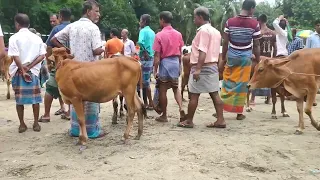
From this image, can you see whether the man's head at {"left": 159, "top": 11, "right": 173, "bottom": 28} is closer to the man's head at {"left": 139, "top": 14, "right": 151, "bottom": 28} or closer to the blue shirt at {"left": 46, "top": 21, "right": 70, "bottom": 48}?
the man's head at {"left": 139, "top": 14, "right": 151, "bottom": 28}

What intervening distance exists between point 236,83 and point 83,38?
3.03 m

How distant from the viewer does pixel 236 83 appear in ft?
25.4

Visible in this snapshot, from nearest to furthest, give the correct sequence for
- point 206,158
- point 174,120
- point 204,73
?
point 206,158, point 204,73, point 174,120

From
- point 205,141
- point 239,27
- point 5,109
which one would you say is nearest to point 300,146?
point 205,141

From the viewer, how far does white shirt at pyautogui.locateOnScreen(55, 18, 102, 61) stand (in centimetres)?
612

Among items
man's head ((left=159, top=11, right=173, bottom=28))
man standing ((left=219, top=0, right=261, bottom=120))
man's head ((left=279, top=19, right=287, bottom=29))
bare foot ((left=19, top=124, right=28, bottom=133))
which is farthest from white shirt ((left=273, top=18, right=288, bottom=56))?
bare foot ((left=19, top=124, right=28, bottom=133))

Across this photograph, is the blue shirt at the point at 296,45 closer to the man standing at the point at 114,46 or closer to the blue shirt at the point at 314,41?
the blue shirt at the point at 314,41

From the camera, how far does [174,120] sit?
8.11m

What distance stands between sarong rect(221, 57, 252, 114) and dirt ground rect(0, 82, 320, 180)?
1.20 ft

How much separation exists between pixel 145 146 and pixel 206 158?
3.24 feet

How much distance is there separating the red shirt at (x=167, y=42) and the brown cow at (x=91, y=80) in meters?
1.62

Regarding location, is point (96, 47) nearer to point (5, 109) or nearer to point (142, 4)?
point (5, 109)

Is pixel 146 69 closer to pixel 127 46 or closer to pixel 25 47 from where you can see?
pixel 127 46

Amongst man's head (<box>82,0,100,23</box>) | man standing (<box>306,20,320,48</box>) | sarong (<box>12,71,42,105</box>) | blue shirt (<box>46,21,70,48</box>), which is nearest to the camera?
man's head (<box>82,0,100,23</box>)
